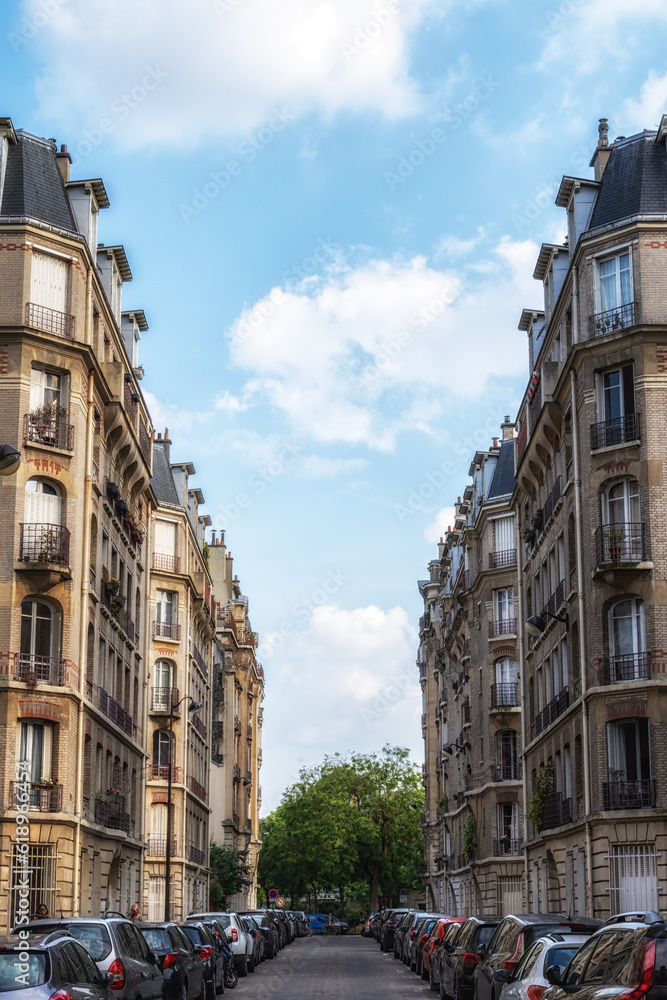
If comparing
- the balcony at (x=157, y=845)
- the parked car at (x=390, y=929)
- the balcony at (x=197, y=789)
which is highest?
the balcony at (x=197, y=789)

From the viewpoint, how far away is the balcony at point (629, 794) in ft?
106

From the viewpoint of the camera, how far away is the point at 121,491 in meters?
44.8

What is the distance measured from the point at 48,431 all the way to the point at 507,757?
29.3 m

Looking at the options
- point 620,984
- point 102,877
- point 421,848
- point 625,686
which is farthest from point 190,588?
point 620,984

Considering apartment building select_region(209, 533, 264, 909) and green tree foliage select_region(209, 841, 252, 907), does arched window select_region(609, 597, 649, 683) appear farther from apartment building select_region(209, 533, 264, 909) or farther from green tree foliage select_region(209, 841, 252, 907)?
apartment building select_region(209, 533, 264, 909)

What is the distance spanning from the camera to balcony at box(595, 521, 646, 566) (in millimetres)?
33656

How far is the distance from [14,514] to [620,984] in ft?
83.9

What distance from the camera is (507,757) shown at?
58156 millimetres

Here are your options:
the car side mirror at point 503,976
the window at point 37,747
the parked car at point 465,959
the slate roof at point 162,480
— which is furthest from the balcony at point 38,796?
the slate roof at point 162,480

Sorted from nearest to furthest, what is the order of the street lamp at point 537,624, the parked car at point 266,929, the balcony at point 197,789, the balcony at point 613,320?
the balcony at point 613,320, the street lamp at point 537,624, the parked car at point 266,929, the balcony at point 197,789

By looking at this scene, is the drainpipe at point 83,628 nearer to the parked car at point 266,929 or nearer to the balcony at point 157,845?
the parked car at point 266,929

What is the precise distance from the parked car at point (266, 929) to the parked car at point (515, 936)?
27637 millimetres

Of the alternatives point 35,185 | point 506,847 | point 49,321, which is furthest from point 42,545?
point 506,847

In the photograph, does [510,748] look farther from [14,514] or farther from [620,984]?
[620,984]
